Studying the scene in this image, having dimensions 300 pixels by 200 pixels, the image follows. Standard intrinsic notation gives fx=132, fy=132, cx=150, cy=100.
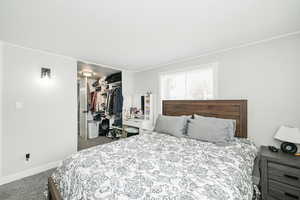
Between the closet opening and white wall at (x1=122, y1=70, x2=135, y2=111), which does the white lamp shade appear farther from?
the closet opening

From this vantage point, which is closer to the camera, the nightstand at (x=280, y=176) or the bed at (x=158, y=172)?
the bed at (x=158, y=172)

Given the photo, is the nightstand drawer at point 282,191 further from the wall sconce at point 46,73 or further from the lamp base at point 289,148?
the wall sconce at point 46,73

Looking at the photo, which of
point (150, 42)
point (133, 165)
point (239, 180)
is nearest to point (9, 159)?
point (133, 165)

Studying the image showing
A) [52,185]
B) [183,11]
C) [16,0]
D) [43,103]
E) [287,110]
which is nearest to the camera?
[16,0]

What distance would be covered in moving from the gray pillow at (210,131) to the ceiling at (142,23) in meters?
1.33

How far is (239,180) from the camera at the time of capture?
1.13m

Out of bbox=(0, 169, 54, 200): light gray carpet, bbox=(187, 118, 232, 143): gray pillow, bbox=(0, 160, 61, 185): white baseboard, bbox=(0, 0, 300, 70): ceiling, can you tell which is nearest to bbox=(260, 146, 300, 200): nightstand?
bbox=(187, 118, 232, 143): gray pillow

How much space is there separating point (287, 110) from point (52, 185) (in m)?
3.24

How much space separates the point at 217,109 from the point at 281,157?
108 cm

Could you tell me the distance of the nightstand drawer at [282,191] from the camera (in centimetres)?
148

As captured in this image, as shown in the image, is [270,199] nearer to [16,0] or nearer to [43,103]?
[16,0]

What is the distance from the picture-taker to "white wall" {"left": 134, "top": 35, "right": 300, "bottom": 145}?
73.8 inches

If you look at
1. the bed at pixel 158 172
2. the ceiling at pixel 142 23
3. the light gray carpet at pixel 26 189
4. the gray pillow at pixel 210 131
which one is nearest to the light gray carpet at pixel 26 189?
the light gray carpet at pixel 26 189

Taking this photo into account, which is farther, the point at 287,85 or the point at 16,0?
the point at 287,85
